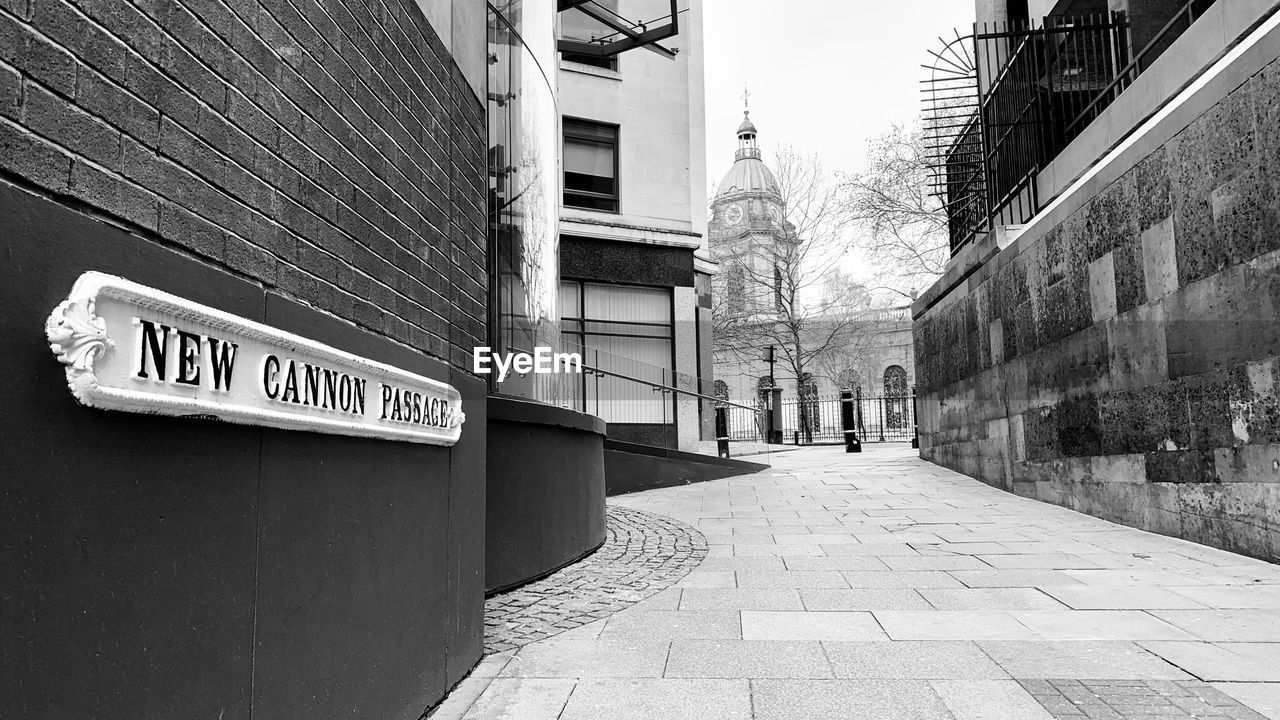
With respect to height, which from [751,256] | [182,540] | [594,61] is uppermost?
[594,61]

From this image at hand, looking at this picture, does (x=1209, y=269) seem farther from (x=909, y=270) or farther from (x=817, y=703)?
(x=909, y=270)

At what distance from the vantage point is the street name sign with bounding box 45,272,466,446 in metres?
1.61

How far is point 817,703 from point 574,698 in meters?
1.05

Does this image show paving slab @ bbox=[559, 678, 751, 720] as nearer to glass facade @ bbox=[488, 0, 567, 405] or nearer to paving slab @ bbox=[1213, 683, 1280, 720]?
paving slab @ bbox=[1213, 683, 1280, 720]

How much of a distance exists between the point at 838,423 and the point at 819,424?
5972 millimetres

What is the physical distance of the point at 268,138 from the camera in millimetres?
2406

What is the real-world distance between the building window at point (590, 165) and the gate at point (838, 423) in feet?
42.3

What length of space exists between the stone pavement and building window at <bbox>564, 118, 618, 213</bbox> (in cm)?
1157

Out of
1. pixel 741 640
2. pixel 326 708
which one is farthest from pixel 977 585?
pixel 326 708

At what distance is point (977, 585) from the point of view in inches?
228

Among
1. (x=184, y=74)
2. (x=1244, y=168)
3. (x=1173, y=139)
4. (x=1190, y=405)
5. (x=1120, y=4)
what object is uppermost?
(x=1120, y=4)

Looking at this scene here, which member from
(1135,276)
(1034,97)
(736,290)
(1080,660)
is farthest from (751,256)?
(1080,660)

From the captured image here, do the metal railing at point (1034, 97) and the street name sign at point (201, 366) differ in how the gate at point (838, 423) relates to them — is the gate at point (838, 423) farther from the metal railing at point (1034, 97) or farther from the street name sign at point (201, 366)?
the street name sign at point (201, 366)

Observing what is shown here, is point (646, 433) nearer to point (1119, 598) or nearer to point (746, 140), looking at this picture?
point (1119, 598)
